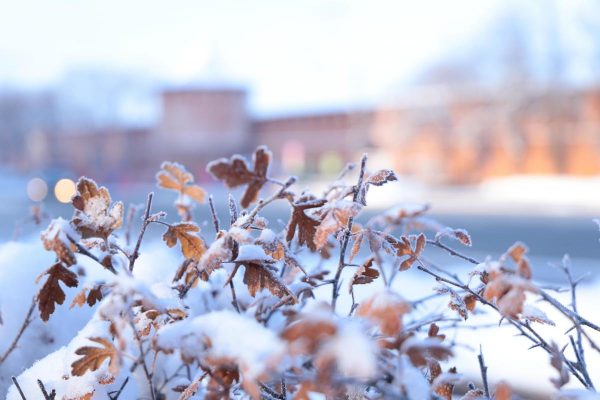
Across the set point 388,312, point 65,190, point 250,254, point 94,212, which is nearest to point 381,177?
point 250,254

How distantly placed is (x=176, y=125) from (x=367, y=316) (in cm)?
3694

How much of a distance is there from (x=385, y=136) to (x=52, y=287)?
3006cm

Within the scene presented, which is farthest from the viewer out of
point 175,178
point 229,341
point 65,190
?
point 65,190

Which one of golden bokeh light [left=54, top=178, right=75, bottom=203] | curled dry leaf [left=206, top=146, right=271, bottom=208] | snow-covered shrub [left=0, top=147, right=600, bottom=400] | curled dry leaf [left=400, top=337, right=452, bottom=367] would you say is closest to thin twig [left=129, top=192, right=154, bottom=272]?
snow-covered shrub [left=0, top=147, right=600, bottom=400]

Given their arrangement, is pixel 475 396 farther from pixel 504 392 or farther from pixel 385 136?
pixel 385 136

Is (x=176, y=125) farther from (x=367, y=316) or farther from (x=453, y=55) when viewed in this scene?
(x=367, y=316)

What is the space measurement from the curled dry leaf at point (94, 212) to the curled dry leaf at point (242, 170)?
0.18m

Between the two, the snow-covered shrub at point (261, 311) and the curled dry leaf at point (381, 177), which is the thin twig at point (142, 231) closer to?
the snow-covered shrub at point (261, 311)

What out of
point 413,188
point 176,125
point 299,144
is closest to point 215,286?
point 413,188

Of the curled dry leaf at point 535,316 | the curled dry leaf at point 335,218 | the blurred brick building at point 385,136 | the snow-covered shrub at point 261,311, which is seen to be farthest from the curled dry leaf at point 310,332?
the blurred brick building at point 385,136

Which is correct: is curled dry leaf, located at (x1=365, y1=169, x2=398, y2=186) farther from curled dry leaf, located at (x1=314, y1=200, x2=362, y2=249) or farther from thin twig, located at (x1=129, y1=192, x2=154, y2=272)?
thin twig, located at (x1=129, y1=192, x2=154, y2=272)

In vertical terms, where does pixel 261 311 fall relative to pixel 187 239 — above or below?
below

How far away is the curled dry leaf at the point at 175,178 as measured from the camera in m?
1.49

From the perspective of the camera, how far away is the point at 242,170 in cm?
108
